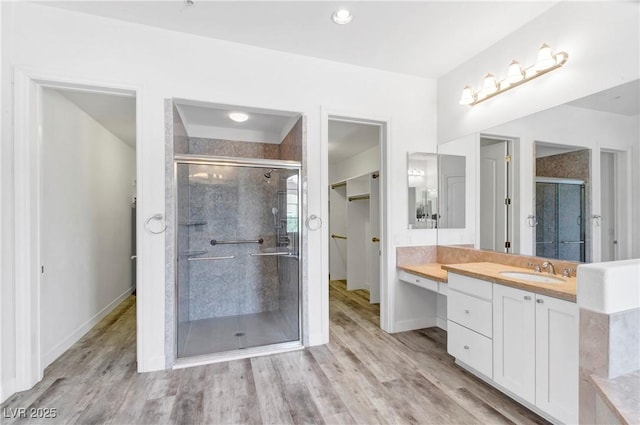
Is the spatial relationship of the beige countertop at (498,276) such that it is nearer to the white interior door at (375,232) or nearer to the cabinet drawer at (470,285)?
the cabinet drawer at (470,285)

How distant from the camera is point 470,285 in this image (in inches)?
88.4

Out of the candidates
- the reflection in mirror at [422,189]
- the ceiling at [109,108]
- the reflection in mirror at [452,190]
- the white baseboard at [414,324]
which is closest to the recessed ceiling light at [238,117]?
the ceiling at [109,108]

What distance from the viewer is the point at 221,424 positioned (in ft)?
5.79

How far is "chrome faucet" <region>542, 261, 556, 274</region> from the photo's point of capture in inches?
84.3

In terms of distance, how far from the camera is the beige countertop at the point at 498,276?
1681 mm

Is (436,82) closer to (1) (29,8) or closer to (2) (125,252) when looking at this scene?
(1) (29,8)

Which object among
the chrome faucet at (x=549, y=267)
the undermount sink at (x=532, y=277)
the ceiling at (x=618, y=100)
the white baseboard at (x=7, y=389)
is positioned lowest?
the white baseboard at (x=7, y=389)

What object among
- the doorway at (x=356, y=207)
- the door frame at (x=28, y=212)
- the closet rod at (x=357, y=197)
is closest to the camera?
the door frame at (x=28, y=212)

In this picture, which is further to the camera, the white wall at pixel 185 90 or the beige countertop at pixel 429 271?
the beige countertop at pixel 429 271

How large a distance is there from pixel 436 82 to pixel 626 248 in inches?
93.3

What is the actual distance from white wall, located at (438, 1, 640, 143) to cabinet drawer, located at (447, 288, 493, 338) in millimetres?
1609

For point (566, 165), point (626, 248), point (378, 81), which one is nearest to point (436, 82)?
point (378, 81)

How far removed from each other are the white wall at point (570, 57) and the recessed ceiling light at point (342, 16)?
1.43 meters

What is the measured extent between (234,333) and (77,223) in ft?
6.80
